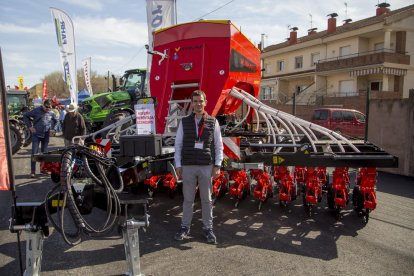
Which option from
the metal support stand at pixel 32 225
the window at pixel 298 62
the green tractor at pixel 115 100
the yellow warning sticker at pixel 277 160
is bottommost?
the metal support stand at pixel 32 225

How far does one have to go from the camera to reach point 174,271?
131 inches

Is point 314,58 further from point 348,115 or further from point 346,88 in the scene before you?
point 348,115

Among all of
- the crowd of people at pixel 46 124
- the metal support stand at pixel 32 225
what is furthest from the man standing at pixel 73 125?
the metal support stand at pixel 32 225

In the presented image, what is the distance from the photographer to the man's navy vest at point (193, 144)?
3961 mm

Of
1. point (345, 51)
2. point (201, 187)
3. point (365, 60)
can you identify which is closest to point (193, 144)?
point (201, 187)

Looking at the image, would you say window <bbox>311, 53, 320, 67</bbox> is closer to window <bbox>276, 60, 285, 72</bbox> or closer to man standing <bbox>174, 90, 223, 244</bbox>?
window <bbox>276, 60, 285, 72</bbox>

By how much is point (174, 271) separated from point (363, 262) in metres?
1.96

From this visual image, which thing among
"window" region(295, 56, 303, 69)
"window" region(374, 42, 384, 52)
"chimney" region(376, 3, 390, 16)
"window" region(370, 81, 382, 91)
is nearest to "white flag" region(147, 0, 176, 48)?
"window" region(370, 81, 382, 91)

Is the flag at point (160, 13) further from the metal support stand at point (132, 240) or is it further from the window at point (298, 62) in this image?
the window at point (298, 62)

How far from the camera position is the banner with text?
172 inches

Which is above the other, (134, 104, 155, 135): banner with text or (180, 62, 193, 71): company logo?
(180, 62, 193, 71): company logo

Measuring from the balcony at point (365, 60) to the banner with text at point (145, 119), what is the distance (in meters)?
23.9

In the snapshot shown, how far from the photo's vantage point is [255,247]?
12.8ft

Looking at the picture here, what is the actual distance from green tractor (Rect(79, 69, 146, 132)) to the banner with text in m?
7.86
